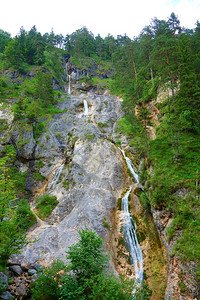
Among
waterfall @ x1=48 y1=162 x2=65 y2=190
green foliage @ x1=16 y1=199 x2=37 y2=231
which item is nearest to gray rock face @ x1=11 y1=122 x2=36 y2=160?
waterfall @ x1=48 y1=162 x2=65 y2=190

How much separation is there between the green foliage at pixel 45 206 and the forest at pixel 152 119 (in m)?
1.64

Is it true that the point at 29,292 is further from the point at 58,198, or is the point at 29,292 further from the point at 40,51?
the point at 40,51

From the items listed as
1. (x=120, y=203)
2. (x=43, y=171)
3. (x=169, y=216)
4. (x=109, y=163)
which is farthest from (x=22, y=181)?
(x=169, y=216)

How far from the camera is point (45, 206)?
71.3 feet

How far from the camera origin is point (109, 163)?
84.2 ft

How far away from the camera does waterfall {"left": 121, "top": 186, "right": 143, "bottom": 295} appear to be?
14467 mm

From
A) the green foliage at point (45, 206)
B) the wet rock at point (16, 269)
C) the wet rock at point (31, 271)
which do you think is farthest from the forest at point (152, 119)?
the wet rock at point (31, 271)

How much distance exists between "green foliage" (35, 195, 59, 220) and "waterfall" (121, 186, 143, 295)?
30.2 ft

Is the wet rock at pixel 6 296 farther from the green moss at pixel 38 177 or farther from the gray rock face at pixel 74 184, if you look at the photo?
the green moss at pixel 38 177

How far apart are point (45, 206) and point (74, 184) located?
4709 millimetres

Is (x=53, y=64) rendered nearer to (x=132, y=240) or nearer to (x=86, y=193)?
(x=86, y=193)

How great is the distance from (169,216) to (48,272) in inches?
388

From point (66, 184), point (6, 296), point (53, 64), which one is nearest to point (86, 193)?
point (66, 184)

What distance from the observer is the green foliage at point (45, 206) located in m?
21.0
